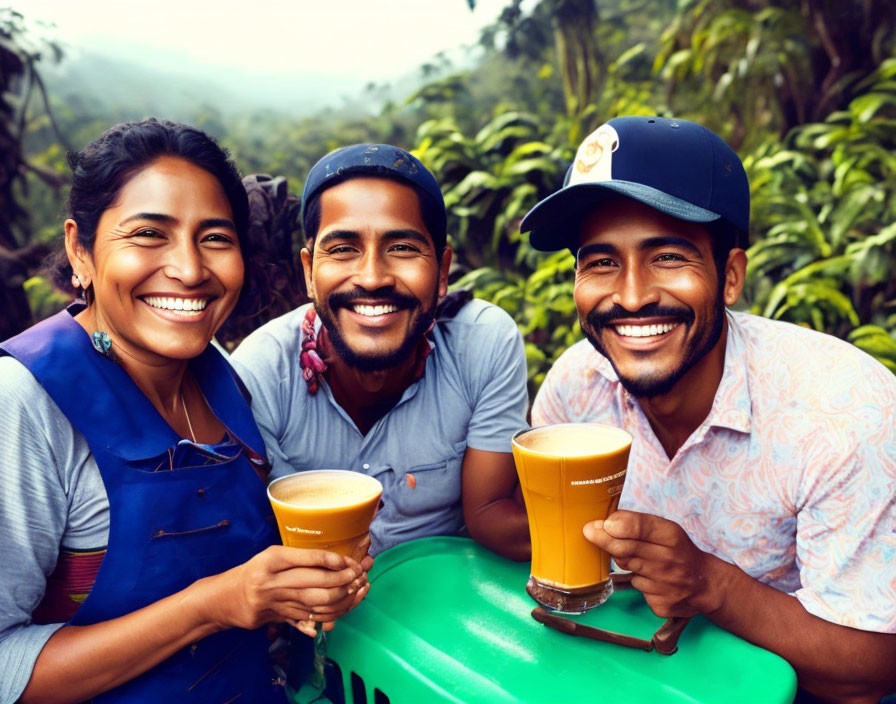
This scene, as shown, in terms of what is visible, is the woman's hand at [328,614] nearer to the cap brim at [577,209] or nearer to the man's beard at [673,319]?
the man's beard at [673,319]

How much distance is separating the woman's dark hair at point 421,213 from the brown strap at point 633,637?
1313 millimetres

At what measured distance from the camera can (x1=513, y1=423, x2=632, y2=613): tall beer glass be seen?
1.76 m

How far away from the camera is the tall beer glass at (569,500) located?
1765mm

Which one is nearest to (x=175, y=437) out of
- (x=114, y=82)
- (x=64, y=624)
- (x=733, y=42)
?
(x=64, y=624)

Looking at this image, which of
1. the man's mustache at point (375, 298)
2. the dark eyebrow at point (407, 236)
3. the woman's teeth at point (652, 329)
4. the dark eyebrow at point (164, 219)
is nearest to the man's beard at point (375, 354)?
the man's mustache at point (375, 298)

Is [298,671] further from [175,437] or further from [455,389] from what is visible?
[455,389]

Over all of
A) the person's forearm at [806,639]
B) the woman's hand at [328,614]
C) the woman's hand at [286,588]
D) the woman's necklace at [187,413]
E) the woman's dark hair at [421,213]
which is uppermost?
the woman's dark hair at [421,213]

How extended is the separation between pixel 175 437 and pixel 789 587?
6.08 feet

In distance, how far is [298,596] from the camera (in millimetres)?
1686

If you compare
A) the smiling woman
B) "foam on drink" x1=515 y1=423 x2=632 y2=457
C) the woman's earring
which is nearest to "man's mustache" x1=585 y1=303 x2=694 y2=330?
"foam on drink" x1=515 y1=423 x2=632 y2=457

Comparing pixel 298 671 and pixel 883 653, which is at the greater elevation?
pixel 883 653

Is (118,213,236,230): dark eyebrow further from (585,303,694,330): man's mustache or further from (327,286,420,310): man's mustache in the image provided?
(585,303,694,330): man's mustache

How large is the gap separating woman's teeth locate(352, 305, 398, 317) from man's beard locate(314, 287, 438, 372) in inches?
0.7

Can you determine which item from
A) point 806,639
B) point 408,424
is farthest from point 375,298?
point 806,639
